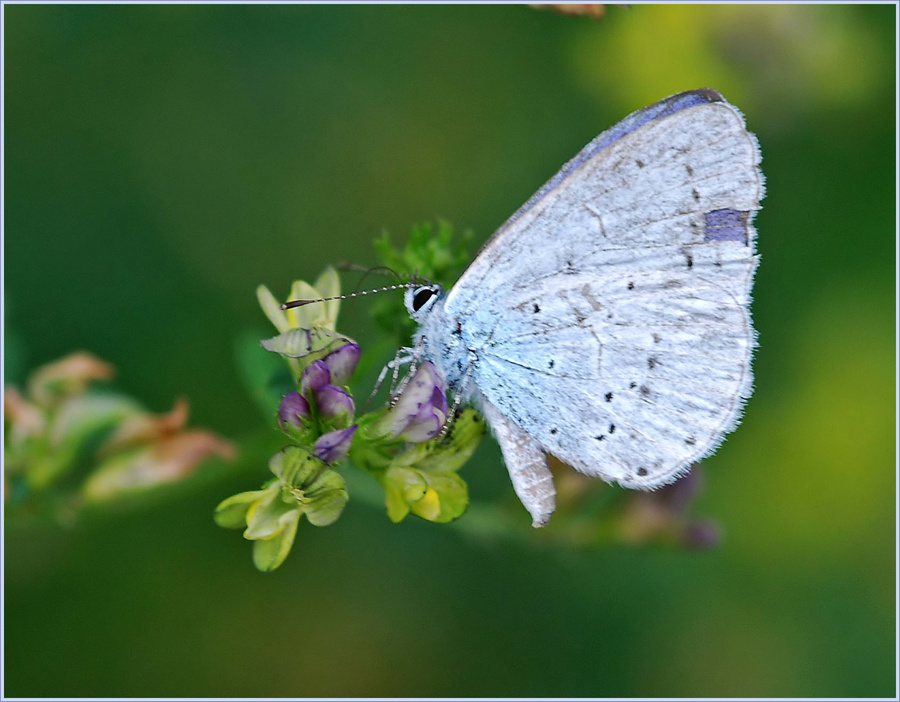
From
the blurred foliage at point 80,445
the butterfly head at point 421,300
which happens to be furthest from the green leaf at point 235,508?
the butterfly head at point 421,300

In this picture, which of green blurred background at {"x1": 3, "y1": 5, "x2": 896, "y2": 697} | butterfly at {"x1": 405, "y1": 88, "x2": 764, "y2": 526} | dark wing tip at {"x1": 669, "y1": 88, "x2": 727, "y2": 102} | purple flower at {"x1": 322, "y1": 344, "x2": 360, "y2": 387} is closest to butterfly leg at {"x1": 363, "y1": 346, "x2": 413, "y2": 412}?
butterfly at {"x1": 405, "y1": 88, "x2": 764, "y2": 526}

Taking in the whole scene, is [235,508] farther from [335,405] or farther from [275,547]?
[335,405]

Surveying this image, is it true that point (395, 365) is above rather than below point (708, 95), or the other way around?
below

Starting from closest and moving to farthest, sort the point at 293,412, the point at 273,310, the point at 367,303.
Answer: the point at 293,412, the point at 273,310, the point at 367,303

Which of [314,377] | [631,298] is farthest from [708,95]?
[314,377]

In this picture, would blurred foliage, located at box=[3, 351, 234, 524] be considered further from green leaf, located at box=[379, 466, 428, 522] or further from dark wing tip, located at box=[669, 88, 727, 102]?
dark wing tip, located at box=[669, 88, 727, 102]

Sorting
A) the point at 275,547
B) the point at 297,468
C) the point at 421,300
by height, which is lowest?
the point at 275,547
